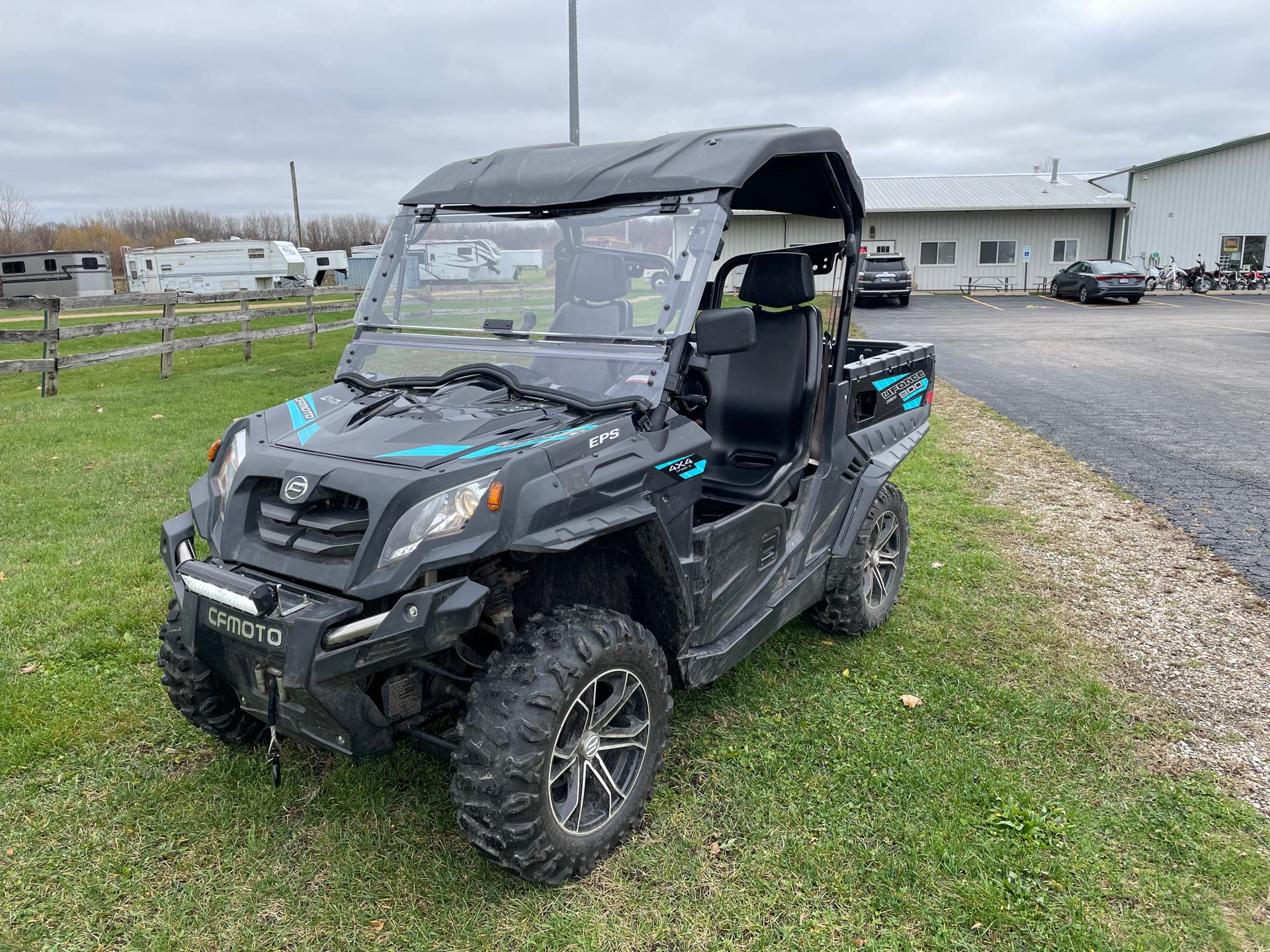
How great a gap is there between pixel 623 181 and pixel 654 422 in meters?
0.98

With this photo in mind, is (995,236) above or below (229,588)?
above

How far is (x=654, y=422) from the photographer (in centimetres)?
326

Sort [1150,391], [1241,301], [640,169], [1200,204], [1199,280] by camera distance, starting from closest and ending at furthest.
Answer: [640,169] < [1150,391] < [1241,301] < [1199,280] < [1200,204]

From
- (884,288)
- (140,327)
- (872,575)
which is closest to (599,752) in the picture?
(872,575)

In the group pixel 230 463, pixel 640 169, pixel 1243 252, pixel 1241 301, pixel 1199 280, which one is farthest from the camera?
pixel 1243 252

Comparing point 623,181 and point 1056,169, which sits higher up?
point 1056,169

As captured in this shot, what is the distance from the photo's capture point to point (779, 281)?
Result: 4.54 m

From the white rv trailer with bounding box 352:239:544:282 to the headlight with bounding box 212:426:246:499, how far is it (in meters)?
1.08

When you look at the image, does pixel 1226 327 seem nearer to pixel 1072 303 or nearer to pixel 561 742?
pixel 1072 303

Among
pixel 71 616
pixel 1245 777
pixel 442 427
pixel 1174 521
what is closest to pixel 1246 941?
pixel 1245 777

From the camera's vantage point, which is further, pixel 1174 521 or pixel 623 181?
pixel 1174 521

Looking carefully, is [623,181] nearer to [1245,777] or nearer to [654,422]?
[654,422]

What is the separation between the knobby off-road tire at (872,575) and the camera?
15.3ft

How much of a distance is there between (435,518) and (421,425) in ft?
1.77
